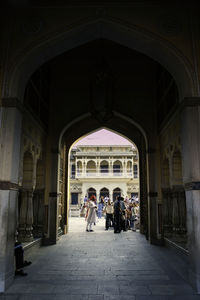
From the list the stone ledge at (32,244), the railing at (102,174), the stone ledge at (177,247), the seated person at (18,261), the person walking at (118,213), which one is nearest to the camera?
the seated person at (18,261)

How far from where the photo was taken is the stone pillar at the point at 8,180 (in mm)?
3516

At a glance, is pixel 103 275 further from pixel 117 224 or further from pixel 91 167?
pixel 91 167

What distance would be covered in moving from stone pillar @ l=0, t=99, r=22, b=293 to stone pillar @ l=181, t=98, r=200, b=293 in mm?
2592

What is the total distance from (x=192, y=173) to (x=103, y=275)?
219 centimetres

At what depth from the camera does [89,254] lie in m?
5.71

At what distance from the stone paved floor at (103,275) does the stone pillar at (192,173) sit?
1.43 feet

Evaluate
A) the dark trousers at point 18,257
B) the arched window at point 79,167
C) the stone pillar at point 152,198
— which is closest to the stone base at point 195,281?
the dark trousers at point 18,257

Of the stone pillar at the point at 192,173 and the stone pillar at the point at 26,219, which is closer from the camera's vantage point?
the stone pillar at the point at 192,173

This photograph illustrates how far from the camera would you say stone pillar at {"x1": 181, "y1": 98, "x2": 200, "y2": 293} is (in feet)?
11.5

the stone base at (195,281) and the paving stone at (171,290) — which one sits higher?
the stone base at (195,281)

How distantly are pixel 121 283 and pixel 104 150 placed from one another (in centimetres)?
2854

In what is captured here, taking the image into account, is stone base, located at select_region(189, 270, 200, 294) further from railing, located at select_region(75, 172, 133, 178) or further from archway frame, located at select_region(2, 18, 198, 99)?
railing, located at select_region(75, 172, 133, 178)

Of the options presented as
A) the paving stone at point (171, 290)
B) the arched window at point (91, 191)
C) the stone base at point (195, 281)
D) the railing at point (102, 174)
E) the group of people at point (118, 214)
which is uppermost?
the railing at point (102, 174)

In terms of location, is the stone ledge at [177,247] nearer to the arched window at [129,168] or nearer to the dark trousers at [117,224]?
the dark trousers at [117,224]
